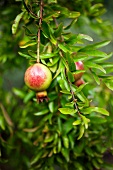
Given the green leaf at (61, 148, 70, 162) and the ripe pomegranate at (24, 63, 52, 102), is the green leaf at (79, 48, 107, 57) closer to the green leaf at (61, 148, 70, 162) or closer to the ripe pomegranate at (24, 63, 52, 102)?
the ripe pomegranate at (24, 63, 52, 102)

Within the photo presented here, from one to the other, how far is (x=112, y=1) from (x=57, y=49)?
128 cm

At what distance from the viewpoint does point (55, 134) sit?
1.19m

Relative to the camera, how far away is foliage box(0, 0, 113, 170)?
94 cm

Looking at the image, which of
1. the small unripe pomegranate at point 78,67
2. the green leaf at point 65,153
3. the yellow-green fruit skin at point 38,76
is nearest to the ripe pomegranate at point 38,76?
the yellow-green fruit skin at point 38,76

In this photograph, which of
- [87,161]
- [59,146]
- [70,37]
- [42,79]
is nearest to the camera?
[42,79]

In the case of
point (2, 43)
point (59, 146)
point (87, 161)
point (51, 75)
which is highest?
point (51, 75)

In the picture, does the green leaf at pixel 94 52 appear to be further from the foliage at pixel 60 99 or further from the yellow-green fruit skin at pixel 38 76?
the yellow-green fruit skin at pixel 38 76

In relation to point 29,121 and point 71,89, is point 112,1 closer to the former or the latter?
point 29,121

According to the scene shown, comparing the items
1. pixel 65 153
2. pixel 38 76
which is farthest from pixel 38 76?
pixel 65 153

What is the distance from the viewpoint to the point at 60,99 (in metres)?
1.12

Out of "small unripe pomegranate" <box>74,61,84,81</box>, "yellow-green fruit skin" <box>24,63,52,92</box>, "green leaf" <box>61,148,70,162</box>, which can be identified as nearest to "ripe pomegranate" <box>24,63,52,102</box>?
"yellow-green fruit skin" <box>24,63,52,92</box>

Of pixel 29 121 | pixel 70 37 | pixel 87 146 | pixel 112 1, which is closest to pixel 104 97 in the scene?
pixel 87 146

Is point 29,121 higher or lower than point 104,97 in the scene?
lower

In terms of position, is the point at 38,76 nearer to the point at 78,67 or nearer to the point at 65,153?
the point at 78,67
